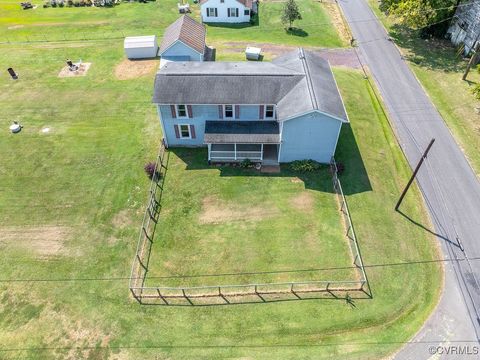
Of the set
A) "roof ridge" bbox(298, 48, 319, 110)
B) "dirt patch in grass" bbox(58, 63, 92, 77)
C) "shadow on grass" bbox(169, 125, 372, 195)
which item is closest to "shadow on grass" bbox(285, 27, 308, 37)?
"roof ridge" bbox(298, 48, 319, 110)

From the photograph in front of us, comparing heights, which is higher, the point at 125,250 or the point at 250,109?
the point at 250,109

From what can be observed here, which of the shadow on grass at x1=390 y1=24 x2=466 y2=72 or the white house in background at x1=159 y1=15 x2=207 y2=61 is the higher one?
the white house in background at x1=159 y1=15 x2=207 y2=61

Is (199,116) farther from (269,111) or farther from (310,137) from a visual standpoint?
(310,137)

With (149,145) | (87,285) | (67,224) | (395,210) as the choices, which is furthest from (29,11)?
(395,210)

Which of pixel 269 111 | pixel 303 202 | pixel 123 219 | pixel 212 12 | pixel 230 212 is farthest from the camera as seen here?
pixel 212 12

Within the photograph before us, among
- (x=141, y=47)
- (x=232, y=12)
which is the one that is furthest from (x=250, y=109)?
(x=232, y=12)

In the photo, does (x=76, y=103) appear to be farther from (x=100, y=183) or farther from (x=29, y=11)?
(x=29, y=11)

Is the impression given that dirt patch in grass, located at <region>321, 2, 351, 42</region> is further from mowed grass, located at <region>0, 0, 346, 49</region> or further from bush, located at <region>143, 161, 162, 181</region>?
bush, located at <region>143, 161, 162, 181</region>
